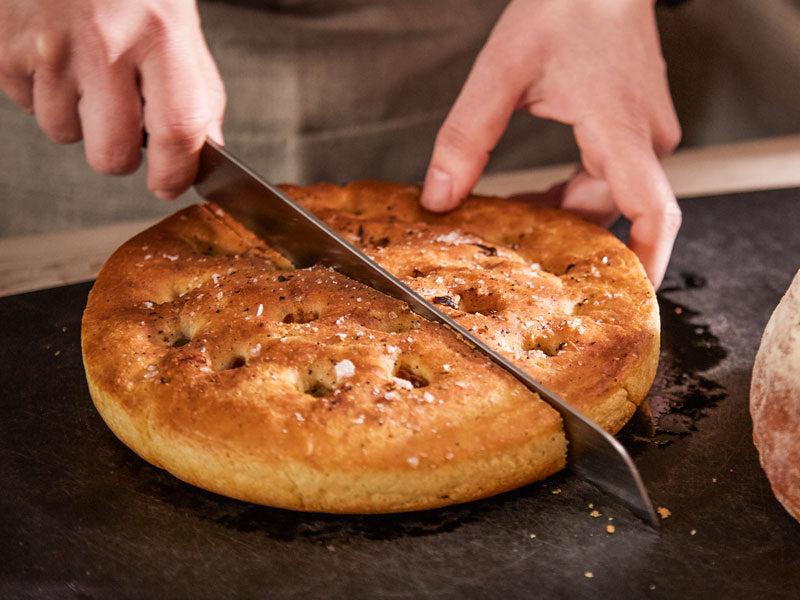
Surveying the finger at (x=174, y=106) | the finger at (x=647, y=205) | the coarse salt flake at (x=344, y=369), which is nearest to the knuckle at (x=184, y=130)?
the finger at (x=174, y=106)

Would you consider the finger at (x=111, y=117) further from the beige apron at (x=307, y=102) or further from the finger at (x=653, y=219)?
the finger at (x=653, y=219)

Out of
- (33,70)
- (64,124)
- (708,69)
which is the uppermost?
(33,70)

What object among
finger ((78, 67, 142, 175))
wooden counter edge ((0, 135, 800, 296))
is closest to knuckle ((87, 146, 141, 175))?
finger ((78, 67, 142, 175))

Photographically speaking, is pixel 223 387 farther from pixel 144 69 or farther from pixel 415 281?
pixel 144 69

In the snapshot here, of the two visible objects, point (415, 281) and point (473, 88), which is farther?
point (473, 88)

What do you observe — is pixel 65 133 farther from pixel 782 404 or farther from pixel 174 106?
pixel 782 404

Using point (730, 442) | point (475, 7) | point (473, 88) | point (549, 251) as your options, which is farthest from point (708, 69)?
point (730, 442)

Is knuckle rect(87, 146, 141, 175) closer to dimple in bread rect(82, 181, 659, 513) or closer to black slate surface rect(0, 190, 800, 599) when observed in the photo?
dimple in bread rect(82, 181, 659, 513)

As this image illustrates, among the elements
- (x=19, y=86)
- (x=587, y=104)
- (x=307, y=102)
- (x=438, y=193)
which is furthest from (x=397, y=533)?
(x=307, y=102)
